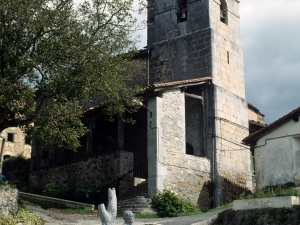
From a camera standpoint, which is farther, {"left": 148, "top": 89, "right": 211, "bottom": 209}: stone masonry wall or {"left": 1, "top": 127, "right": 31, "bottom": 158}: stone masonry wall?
{"left": 1, "top": 127, "right": 31, "bottom": 158}: stone masonry wall

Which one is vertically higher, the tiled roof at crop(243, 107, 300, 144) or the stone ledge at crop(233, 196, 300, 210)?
the tiled roof at crop(243, 107, 300, 144)

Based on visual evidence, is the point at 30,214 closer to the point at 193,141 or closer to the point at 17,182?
the point at 193,141

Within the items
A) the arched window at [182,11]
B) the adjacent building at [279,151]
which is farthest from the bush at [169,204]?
the arched window at [182,11]

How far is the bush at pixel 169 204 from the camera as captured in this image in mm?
19859

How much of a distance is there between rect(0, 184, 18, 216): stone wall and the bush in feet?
18.1

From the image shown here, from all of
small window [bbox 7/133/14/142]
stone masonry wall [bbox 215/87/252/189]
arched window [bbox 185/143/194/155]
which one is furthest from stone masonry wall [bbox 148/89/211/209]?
small window [bbox 7/133/14/142]

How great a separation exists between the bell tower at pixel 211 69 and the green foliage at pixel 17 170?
338 inches

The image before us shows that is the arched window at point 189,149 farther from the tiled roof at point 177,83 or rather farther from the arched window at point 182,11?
the arched window at point 182,11

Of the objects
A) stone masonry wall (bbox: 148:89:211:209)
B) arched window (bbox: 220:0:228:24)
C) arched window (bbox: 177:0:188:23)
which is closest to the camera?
stone masonry wall (bbox: 148:89:211:209)

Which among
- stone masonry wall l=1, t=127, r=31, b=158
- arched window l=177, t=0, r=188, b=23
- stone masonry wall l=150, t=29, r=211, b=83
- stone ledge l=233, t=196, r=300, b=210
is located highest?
arched window l=177, t=0, r=188, b=23

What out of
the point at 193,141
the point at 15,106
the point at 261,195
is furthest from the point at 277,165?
the point at 15,106

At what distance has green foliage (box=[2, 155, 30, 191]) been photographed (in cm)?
2817

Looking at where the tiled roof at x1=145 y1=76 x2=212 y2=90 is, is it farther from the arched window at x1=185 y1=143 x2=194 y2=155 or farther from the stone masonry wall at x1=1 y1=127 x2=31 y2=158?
the stone masonry wall at x1=1 y1=127 x2=31 y2=158

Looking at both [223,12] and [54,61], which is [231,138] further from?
[54,61]
